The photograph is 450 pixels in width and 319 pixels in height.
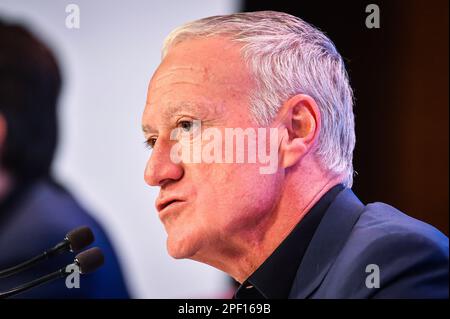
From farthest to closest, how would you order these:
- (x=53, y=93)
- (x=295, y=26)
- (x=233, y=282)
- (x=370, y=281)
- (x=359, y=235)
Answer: (x=53, y=93), (x=233, y=282), (x=295, y=26), (x=359, y=235), (x=370, y=281)

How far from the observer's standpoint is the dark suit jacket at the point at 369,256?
1.62 metres

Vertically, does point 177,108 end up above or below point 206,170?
above

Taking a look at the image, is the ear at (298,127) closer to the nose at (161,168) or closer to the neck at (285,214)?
the neck at (285,214)

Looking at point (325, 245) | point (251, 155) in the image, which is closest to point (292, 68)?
point (251, 155)

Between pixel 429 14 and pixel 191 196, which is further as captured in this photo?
pixel 429 14

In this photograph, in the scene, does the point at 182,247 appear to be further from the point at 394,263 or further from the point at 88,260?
the point at 394,263

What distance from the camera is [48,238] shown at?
8.73 ft

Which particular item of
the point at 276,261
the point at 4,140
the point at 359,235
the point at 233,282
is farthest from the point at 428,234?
the point at 4,140

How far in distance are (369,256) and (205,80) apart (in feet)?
2.24

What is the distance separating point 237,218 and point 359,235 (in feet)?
1.14

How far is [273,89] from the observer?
1.95 m

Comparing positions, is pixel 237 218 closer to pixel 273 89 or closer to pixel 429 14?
pixel 273 89

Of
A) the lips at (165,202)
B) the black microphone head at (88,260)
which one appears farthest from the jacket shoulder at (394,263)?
the black microphone head at (88,260)

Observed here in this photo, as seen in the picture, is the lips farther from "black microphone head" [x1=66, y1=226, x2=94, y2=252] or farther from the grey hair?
the grey hair
